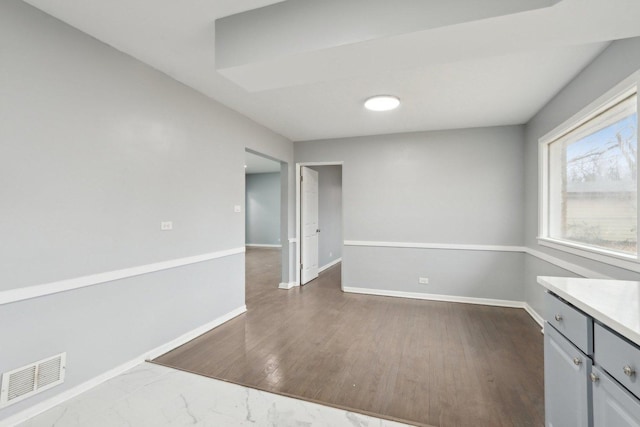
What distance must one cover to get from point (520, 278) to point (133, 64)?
5.04 m

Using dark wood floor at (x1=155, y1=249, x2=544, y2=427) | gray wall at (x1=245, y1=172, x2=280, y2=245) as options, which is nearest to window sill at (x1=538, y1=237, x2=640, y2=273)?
dark wood floor at (x1=155, y1=249, x2=544, y2=427)

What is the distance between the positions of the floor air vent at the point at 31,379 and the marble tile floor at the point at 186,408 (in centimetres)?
16

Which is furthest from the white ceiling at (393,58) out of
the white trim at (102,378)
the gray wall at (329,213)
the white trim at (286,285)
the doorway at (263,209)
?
the doorway at (263,209)

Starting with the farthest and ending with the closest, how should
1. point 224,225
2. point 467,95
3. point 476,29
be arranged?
point 224,225 → point 467,95 → point 476,29

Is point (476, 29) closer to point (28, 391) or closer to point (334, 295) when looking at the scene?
point (28, 391)

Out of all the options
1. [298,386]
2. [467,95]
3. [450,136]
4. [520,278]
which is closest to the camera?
[298,386]

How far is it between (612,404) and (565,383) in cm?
32

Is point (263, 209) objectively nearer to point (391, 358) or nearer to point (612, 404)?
point (391, 358)

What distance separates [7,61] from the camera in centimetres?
164

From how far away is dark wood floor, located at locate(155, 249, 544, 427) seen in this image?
1939mm

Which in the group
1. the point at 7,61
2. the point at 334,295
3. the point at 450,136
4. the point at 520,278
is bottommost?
the point at 334,295

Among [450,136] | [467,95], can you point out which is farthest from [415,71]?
[450,136]

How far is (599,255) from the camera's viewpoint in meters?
2.17

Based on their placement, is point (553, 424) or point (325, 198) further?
point (325, 198)
